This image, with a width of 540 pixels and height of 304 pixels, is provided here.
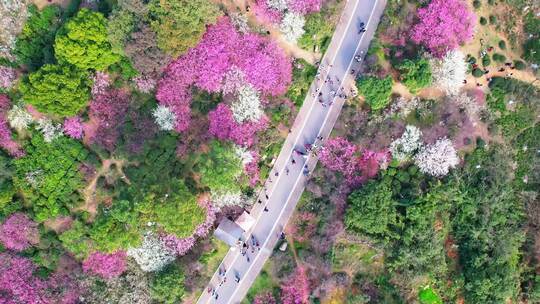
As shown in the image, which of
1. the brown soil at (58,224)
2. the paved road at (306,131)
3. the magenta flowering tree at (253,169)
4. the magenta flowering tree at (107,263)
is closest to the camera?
the magenta flowering tree at (253,169)

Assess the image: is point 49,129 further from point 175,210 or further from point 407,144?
point 407,144

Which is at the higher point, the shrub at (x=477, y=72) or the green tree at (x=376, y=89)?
the shrub at (x=477, y=72)

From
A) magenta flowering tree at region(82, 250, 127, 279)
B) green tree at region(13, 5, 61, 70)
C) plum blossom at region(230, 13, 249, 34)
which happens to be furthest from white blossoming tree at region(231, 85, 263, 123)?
green tree at region(13, 5, 61, 70)

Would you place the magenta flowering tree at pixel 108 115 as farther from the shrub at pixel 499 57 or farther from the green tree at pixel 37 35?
the shrub at pixel 499 57

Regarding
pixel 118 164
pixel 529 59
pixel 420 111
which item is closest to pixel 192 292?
pixel 118 164

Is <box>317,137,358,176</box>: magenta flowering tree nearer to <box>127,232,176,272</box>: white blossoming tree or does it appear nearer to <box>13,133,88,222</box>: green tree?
<box>127,232,176,272</box>: white blossoming tree

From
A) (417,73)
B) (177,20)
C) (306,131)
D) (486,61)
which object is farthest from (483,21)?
(177,20)

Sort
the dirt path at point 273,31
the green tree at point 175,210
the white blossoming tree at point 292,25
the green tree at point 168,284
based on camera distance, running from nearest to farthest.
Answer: the green tree at point 175,210 < the green tree at point 168,284 < the white blossoming tree at point 292,25 < the dirt path at point 273,31

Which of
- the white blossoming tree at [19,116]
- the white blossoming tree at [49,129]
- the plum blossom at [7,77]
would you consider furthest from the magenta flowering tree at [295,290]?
the plum blossom at [7,77]
